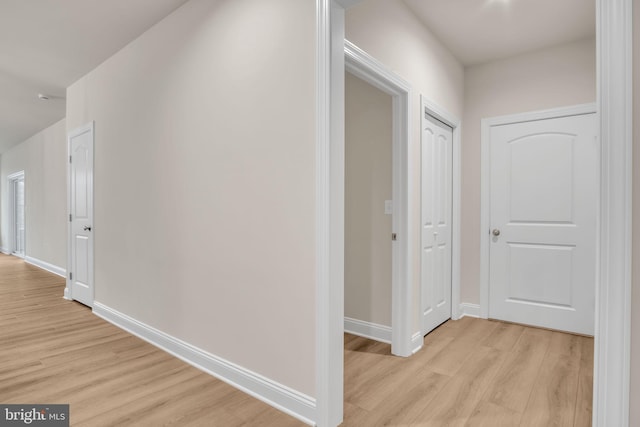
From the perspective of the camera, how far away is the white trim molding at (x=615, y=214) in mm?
1011

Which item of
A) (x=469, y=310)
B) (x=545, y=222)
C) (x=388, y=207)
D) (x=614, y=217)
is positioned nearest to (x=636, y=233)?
(x=614, y=217)

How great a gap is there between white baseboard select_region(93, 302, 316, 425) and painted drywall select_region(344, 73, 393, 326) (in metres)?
1.27

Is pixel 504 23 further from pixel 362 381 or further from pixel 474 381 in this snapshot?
pixel 362 381

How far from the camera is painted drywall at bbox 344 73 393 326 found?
115 inches

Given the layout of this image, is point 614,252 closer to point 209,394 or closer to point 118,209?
point 209,394

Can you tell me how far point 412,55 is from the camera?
2.77 meters

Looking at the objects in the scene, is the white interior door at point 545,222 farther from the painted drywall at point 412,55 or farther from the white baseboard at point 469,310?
the painted drywall at point 412,55

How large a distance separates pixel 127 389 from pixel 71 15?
286 centimetres

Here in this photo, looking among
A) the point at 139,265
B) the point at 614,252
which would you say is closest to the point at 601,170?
the point at 614,252

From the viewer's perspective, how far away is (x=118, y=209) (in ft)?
11.0

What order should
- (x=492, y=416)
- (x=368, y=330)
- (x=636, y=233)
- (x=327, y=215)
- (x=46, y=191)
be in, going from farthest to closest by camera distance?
(x=46, y=191), (x=368, y=330), (x=492, y=416), (x=327, y=215), (x=636, y=233)

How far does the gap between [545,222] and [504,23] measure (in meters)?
1.85

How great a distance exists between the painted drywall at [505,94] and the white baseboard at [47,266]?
20.4ft

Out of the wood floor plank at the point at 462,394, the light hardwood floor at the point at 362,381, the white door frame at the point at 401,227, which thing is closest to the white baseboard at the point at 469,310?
the light hardwood floor at the point at 362,381
